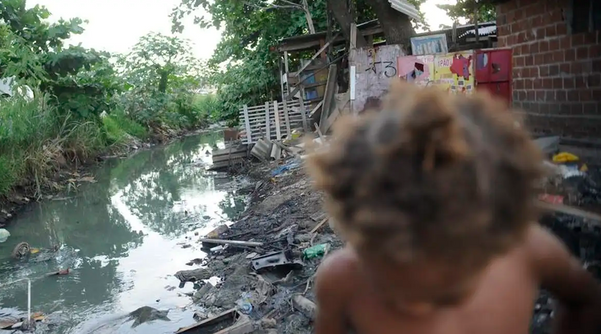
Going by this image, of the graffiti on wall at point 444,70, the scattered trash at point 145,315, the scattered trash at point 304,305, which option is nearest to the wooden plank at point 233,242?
the scattered trash at point 145,315

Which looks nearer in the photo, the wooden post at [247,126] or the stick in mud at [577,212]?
the stick in mud at [577,212]

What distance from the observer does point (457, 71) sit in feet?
18.4

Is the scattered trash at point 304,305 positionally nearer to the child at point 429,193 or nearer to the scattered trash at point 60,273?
the child at point 429,193

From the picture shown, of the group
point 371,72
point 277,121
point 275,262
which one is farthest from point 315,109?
point 275,262

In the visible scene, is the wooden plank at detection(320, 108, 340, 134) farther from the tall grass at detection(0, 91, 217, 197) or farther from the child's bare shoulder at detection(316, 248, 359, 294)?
Result: the child's bare shoulder at detection(316, 248, 359, 294)

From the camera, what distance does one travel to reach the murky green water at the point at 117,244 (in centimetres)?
606

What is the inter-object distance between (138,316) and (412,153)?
550 centimetres

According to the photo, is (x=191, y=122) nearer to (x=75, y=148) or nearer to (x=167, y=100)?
(x=167, y=100)

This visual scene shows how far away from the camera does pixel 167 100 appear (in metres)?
22.8

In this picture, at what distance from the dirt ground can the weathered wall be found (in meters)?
2.16

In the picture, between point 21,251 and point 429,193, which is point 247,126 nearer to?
point 21,251

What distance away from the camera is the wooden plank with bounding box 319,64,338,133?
13039 millimetres

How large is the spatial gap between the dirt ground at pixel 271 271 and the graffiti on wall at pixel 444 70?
191 cm

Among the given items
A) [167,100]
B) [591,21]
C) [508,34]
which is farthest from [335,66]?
[167,100]
